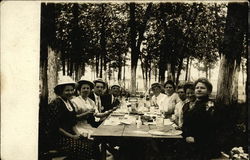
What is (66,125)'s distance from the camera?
3.70m

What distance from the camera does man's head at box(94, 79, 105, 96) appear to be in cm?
374

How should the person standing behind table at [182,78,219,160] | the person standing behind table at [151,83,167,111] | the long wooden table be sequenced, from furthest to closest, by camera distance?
the person standing behind table at [151,83,167,111] < the person standing behind table at [182,78,219,160] < the long wooden table

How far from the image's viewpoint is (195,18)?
11.9 ft

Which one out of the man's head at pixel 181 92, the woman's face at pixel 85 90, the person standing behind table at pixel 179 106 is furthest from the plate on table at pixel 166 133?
the woman's face at pixel 85 90

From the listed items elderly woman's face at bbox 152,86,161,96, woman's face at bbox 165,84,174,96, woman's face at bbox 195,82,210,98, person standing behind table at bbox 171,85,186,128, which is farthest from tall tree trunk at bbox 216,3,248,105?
elderly woman's face at bbox 152,86,161,96

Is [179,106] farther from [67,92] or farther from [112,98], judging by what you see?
[67,92]

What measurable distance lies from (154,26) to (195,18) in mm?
424

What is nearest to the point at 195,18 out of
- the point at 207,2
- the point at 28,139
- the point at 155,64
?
the point at 207,2

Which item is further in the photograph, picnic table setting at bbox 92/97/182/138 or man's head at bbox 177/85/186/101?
man's head at bbox 177/85/186/101

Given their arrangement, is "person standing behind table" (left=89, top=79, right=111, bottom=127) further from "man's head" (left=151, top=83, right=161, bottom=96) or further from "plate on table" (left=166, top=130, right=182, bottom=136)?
"plate on table" (left=166, top=130, right=182, bottom=136)

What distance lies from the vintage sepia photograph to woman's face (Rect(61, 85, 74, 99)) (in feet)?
0.03

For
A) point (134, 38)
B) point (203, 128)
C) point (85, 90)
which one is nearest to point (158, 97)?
point (203, 128)

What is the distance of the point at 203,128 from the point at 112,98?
Result: 98cm

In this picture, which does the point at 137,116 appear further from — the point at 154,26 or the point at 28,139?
the point at 28,139
